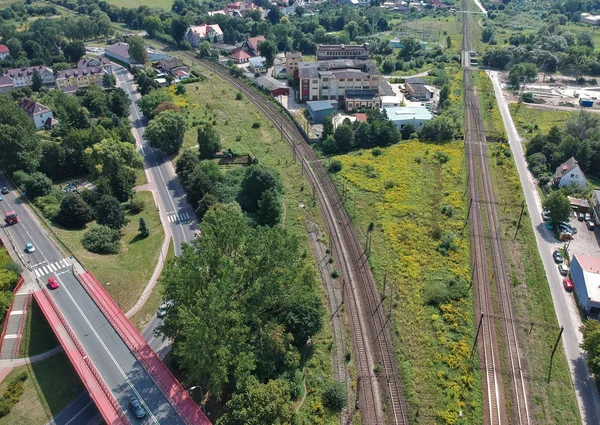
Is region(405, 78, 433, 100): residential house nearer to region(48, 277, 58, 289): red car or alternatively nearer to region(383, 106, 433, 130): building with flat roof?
region(383, 106, 433, 130): building with flat roof

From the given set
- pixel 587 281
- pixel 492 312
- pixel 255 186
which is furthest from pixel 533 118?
pixel 255 186

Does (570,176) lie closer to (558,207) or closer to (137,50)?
(558,207)

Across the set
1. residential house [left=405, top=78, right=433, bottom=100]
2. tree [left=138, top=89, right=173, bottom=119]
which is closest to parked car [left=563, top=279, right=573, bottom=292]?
residential house [left=405, top=78, right=433, bottom=100]

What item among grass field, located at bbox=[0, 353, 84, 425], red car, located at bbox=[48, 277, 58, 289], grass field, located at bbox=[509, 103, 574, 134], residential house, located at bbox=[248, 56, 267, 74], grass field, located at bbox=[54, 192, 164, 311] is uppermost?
residential house, located at bbox=[248, 56, 267, 74]

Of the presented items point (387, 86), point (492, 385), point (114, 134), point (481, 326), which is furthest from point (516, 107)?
point (114, 134)

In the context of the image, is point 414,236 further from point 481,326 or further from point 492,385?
point 492,385

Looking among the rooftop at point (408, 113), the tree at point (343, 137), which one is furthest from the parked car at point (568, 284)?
the rooftop at point (408, 113)

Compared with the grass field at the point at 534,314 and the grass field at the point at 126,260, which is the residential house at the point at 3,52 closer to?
the grass field at the point at 126,260
